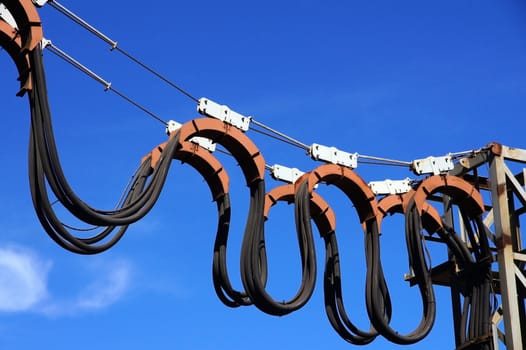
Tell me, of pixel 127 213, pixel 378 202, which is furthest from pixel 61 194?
pixel 378 202

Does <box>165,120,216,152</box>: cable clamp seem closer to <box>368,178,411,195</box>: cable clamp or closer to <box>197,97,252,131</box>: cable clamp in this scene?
<box>197,97,252,131</box>: cable clamp

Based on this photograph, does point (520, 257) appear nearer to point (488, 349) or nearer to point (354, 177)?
point (488, 349)

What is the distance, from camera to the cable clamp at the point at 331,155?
16.4 meters

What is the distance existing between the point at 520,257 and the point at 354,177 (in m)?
3.09

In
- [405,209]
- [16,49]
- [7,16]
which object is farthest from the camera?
[405,209]

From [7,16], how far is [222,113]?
387 centimetres

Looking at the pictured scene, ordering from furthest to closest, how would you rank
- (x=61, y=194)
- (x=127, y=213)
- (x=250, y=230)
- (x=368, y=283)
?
(x=368, y=283) < (x=250, y=230) < (x=127, y=213) < (x=61, y=194)

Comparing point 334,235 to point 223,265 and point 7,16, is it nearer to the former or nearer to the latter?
point 223,265

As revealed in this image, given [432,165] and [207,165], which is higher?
[432,165]

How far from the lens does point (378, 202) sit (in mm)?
16891

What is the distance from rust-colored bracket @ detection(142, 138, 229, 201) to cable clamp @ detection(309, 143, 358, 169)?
172cm

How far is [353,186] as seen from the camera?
54.1 ft

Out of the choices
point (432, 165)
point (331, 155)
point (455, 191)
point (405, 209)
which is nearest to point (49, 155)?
point (331, 155)

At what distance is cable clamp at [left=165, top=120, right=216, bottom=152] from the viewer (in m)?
15.2
